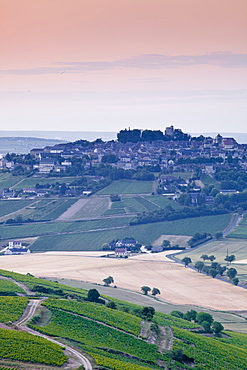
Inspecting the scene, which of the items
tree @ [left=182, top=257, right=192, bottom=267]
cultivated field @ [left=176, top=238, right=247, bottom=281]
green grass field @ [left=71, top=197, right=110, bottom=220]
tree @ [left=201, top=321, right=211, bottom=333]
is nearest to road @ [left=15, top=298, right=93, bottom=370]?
tree @ [left=201, top=321, right=211, bottom=333]

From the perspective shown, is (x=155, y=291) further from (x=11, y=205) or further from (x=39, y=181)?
(x=39, y=181)

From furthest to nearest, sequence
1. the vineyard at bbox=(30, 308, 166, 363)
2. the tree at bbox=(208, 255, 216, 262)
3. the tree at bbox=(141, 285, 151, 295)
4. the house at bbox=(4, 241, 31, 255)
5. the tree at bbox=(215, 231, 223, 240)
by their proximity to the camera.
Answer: the tree at bbox=(215, 231, 223, 240) → the house at bbox=(4, 241, 31, 255) → the tree at bbox=(208, 255, 216, 262) → the tree at bbox=(141, 285, 151, 295) → the vineyard at bbox=(30, 308, 166, 363)

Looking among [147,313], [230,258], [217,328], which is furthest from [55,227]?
[147,313]

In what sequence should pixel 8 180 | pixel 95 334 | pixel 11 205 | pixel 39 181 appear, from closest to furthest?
pixel 95 334, pixel 11 205, pixel 39 181, pixel 8 180

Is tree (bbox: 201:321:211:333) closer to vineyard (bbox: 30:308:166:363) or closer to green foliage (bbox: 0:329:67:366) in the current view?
vineyard (bbox: 30:308:166:363)

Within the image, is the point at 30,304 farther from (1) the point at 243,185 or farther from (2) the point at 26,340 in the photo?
(1) the point at 243,185
